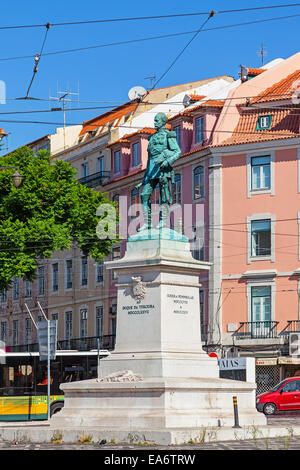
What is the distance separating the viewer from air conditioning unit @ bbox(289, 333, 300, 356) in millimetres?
56375

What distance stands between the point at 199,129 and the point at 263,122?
5068 millimetres

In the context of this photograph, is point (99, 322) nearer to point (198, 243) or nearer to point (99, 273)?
point (99, 273)

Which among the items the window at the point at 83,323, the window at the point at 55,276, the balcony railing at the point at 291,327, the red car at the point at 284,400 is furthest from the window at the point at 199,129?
the red car at the point at 284,400

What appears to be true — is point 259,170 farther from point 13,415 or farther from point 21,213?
point 13,415

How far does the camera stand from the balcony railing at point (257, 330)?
57156 mm

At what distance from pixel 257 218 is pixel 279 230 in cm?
144

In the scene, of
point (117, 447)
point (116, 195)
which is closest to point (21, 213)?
point (116, 195)

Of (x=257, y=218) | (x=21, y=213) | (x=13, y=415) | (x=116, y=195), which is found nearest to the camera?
(x=13, y=415)

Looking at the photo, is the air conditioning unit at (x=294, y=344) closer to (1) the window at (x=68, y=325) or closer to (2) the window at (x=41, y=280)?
(1) the window at (x=68, y=325)

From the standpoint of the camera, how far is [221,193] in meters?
60.5

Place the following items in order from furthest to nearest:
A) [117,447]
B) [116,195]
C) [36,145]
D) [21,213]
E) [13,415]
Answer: [36,145] < [116,195] < [21,213] < [13,415] < [117,447]

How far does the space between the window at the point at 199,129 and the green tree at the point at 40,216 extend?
26.5 feet

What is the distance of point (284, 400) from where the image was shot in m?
45.7

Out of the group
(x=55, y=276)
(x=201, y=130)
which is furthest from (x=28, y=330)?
(x=201, y=130)
